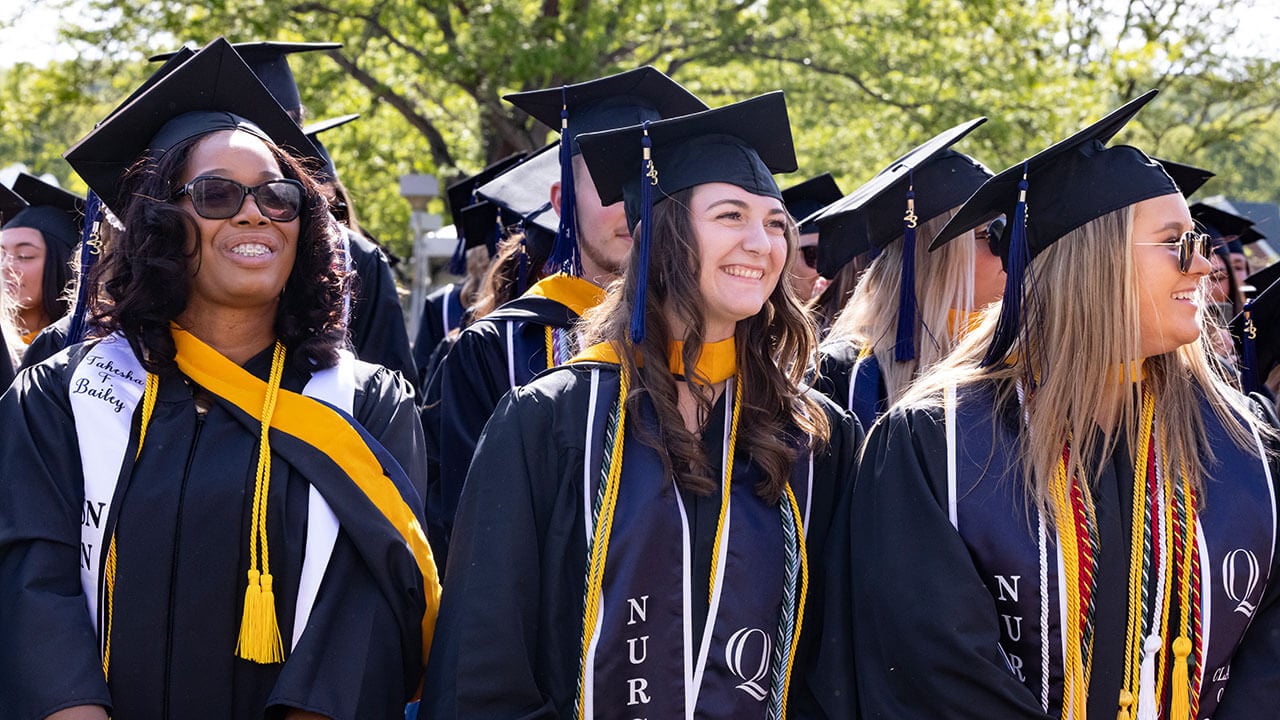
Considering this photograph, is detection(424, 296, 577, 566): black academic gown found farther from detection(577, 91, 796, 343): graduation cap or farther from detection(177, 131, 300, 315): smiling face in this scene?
detection(177, 131, 300, 315): smiling face

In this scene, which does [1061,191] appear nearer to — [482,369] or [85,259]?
[482,369]

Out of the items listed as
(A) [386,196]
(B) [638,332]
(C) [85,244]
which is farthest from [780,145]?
(A) [386,196]

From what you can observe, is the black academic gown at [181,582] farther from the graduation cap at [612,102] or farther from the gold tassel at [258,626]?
the graduation cap at [612,102]

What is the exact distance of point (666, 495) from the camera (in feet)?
9.09

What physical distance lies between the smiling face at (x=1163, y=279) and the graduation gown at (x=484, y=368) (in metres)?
1.68

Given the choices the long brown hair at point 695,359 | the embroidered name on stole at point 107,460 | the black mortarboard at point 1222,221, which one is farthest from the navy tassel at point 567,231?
the black mortarboard at point 1222,221

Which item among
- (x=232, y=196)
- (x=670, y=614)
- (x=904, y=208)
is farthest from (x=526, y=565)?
(x=904, y=208)

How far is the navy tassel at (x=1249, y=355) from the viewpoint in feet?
13.6

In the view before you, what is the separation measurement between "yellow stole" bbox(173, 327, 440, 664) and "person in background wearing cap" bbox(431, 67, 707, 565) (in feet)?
3.32

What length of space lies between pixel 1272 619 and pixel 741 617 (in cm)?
112

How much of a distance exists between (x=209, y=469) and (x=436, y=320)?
3.95 metres

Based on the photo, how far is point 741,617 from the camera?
2.75m

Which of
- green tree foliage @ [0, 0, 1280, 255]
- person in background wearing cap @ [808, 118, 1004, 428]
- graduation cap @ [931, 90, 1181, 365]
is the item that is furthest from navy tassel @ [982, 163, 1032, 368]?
green tree foliage @ [0, 0, 1280, 255]

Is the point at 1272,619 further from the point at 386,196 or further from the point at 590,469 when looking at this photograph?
the point at 386,196
